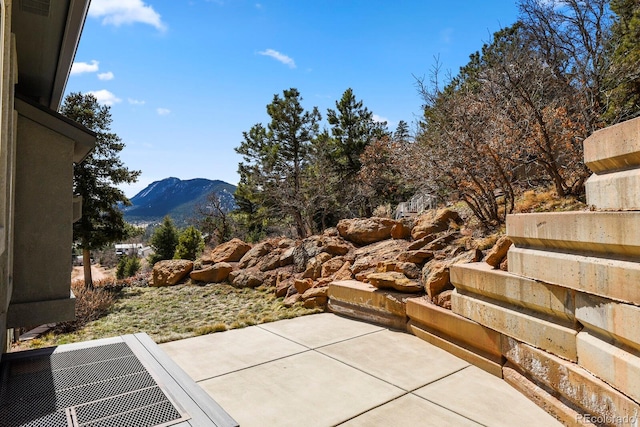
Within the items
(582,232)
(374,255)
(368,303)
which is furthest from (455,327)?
(374,255)

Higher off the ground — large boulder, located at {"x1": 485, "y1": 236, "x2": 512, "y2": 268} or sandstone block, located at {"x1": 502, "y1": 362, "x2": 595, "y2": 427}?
large boulder, located at {"x1": 485, "y1": 236, "x2": 512, "y2": 268}

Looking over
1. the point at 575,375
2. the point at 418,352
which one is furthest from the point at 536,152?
the point at 575,375

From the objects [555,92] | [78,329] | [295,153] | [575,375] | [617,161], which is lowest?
[78,329]

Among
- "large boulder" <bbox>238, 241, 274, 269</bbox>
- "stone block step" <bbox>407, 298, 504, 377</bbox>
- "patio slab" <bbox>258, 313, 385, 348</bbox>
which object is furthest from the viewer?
"large boulder" <bbox>238, 241, 274, 269</bbox>

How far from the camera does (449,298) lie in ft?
13.3

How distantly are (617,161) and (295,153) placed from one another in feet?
54.1

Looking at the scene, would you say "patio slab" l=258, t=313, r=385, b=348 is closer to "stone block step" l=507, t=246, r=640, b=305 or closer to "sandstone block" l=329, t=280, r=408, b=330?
"sandstone block" l=329, t=280, r=408, b=330

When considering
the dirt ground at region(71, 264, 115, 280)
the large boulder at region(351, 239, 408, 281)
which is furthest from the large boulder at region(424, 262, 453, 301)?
the dirt ground at region(71, 264, 115, 280)

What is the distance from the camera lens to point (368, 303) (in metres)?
5.13

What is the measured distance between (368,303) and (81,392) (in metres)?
3.63

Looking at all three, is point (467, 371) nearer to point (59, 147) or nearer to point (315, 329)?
point (315, 329)

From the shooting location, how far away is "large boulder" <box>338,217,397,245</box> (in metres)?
7.62

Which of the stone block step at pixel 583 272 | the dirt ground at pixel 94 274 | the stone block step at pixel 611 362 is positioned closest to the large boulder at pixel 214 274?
the stone block step at pixel 583 272

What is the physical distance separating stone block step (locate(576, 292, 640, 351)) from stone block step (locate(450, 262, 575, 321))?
0.42ft
